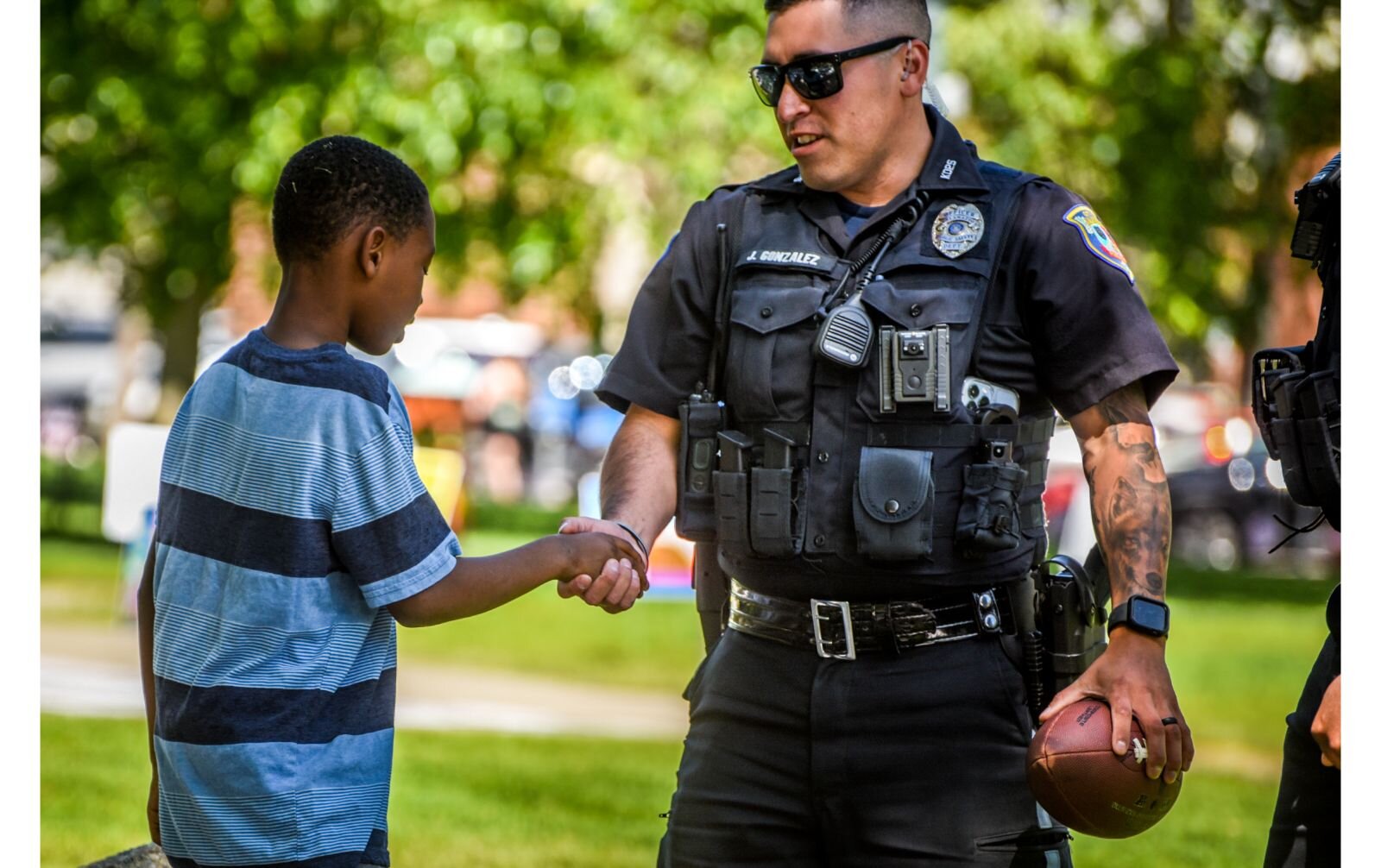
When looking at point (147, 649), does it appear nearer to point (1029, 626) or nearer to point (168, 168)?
point (1029, 626)

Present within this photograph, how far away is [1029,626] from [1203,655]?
1072 cm

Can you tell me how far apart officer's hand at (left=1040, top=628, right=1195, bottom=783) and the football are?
0.6 inches

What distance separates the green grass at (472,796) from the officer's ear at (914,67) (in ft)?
13.5

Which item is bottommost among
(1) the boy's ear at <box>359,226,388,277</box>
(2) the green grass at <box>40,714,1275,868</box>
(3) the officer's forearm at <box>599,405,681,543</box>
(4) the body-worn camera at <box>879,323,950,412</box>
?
(2) the green grass at <box>40,714,1275,868</box>

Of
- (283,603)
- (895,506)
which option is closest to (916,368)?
(895,506)

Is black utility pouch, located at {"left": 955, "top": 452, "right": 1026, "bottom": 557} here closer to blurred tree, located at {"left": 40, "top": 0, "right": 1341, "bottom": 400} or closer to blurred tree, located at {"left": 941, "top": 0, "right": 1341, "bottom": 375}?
blurred tree, located at {"left": 40, "top": 0, "right": 1341, "bottom": 400}

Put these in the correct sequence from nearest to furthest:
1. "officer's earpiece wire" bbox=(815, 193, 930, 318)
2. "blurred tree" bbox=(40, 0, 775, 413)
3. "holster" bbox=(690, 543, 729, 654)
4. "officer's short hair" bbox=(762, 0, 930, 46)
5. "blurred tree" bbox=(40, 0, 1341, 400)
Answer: "officer's earpiece wire" bbox=(815, 193, 930, 318) < "officer's short hair" bbox=(762, 0, 930, 46) < "holster" bbox=(690, 543, 729, 654) < "blurred tree" bbox=(40, 0, 775, 413) < "blurred tree" bbox=(40, 0, 1341, 400)

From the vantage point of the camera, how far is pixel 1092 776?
9.45 ft

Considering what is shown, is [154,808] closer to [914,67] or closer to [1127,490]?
[1127,490]

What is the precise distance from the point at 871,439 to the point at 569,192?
11.8 m

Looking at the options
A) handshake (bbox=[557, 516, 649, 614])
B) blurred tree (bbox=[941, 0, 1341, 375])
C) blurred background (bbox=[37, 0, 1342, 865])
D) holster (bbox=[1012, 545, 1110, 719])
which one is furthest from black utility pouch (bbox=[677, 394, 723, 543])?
blurred tree (bbox=[941, 0, 1341, 375])

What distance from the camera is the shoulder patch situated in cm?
321

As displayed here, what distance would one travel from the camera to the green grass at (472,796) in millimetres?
6816

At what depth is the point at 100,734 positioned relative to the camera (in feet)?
29.4
